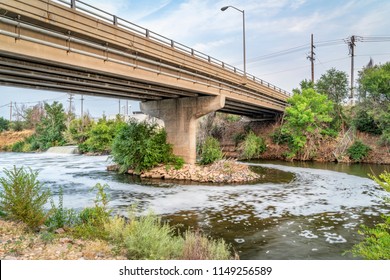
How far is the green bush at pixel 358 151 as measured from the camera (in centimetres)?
3031

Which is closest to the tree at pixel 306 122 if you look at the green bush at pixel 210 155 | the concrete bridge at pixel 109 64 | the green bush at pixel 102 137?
the concrete bridge at pixel 109 64

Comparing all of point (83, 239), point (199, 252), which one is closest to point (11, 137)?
point (83, 239)

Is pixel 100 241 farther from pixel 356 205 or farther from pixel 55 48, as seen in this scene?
pixel 356 205

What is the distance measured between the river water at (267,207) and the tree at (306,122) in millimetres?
11803

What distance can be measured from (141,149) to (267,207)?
11751 mm

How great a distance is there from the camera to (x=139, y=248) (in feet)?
20.0

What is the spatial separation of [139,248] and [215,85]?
18926 millimetres

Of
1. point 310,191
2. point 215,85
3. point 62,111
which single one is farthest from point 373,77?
point 62,111

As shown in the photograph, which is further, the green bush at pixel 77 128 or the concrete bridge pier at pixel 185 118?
the green bush at pixel 77 128

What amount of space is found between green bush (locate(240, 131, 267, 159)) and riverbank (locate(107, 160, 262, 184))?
12765mm

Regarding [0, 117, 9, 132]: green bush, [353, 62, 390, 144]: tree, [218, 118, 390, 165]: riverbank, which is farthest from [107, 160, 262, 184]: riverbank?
[0, 117, 9, 132]: green bush

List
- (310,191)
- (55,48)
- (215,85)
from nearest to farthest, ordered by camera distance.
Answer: (55,48) < (310,191) < (215,85)

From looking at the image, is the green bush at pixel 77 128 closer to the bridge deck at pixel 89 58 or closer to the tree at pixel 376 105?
the bridge deck at pixel 89 58

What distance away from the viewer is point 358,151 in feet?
100
